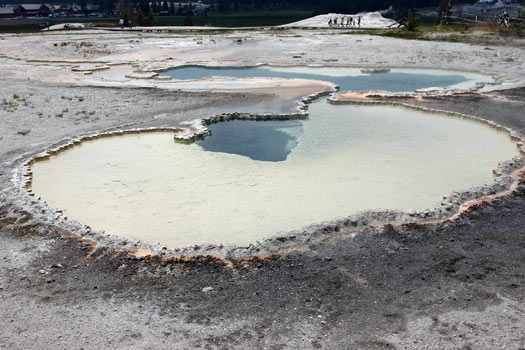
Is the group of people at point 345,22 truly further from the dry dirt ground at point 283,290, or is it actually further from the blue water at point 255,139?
the dry dirt ground at point 283,290

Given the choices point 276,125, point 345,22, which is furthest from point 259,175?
point 345,22

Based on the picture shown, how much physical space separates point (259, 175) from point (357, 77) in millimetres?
15420

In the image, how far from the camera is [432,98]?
61.9 feet

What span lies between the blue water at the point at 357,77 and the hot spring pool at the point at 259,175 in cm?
669

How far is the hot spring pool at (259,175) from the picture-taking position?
30.7 ft

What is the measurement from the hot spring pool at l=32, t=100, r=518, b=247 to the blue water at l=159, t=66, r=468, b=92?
6.69 metres

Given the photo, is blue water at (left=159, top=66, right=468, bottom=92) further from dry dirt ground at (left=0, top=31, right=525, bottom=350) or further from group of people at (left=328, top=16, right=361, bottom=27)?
group of people at (left=328, top=16, right=361, bottom=27)

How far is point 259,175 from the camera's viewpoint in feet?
37.5

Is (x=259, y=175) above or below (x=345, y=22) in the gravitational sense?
below

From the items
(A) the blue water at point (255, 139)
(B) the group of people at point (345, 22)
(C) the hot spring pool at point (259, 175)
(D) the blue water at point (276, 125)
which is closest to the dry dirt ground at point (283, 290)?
(C) the hot spring pool at point (259, 175)

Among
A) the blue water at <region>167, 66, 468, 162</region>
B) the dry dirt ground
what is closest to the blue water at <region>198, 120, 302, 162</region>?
the blue water at <region>167, 66, 468, 162</region>

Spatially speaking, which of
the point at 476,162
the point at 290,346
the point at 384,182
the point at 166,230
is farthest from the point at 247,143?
the point at 290,346

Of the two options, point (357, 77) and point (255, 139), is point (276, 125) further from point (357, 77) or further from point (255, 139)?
point (357, 77)

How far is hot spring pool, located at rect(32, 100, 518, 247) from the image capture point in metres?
9.37
